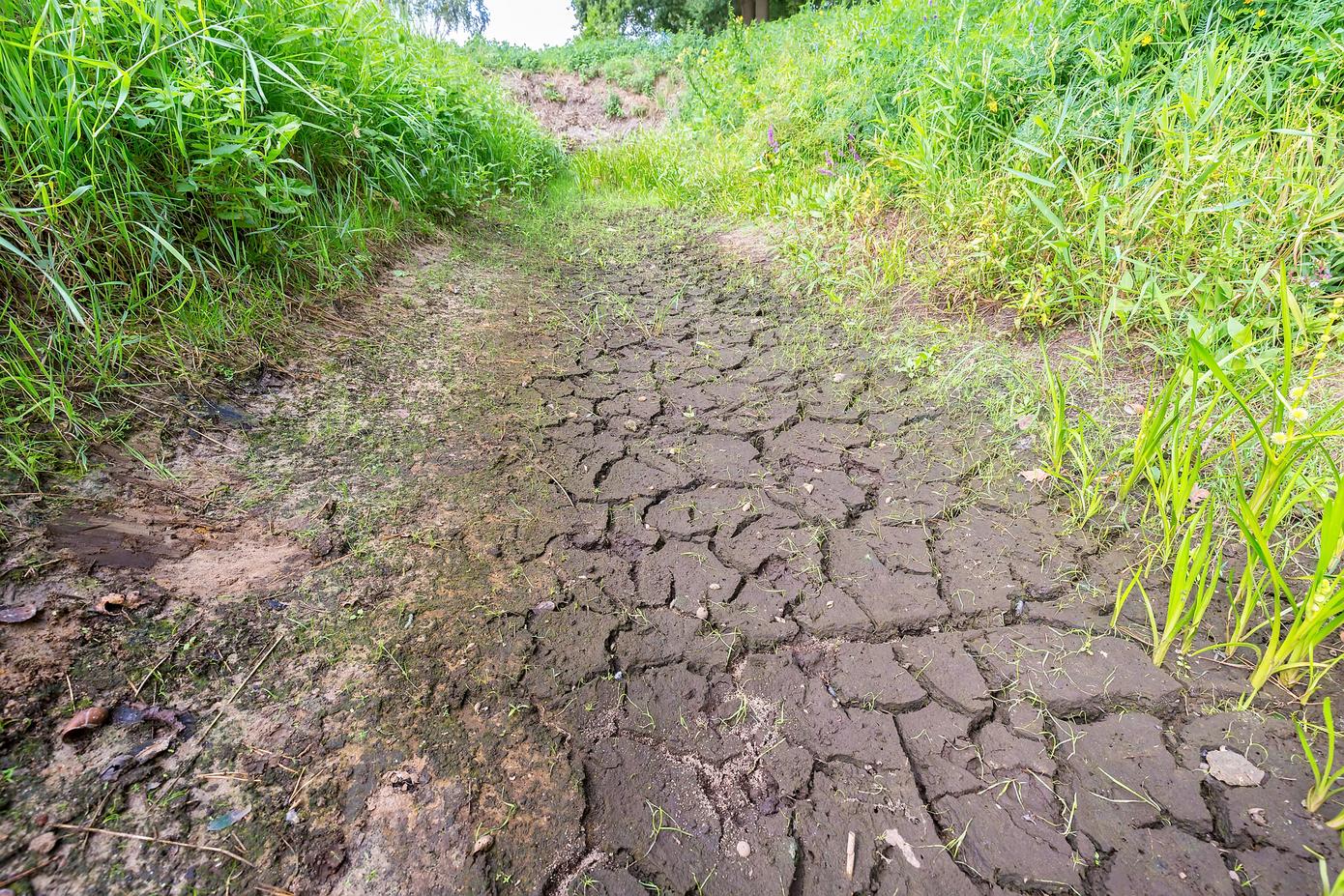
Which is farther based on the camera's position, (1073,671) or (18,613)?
(1073,671)

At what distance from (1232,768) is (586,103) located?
11284mm

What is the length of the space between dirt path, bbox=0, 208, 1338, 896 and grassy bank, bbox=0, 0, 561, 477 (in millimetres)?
262

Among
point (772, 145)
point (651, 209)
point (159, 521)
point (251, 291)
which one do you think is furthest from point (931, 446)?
point (651, 209)

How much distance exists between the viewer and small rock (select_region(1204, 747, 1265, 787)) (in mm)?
1152

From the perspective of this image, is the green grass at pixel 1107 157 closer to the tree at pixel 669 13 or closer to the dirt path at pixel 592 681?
the dirt path at pixel 592 681

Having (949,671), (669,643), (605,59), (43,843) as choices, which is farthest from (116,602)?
(605,59)

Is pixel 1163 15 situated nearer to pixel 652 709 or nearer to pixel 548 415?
pixel 548 415

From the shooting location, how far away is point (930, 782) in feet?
3.97

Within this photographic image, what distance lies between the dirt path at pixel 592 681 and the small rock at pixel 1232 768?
0.04 feet

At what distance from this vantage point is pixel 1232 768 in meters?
1.17

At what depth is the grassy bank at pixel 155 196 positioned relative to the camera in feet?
5.64

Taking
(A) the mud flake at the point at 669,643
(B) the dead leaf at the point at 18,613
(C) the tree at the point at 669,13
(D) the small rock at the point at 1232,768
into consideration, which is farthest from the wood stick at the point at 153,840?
(C) the tree at the point at 669,13

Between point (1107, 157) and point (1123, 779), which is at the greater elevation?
point (1107, 157)

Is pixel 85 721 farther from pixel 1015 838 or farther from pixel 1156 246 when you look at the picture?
pixel 1156 246
